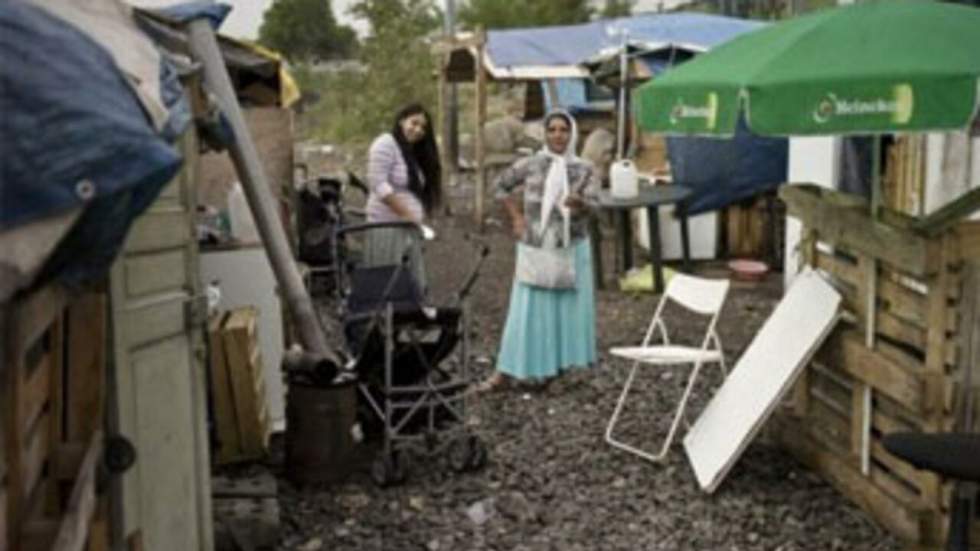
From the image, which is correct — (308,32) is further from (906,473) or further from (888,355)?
(906,473)

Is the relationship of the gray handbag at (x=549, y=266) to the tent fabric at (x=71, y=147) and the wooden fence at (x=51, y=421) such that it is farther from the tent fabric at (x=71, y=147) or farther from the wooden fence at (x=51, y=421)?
the tent fabric at (x=71, y=147)

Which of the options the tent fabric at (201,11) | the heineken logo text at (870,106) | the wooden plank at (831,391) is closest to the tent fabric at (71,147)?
the heineken logo text at (870,106)

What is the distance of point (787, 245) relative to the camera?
10.9 m

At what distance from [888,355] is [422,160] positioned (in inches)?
149

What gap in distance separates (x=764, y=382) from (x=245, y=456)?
263 centimetres

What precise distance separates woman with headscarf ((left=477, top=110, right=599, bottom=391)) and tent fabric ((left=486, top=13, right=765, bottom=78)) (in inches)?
259

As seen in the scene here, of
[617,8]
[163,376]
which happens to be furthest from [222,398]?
[617,8]

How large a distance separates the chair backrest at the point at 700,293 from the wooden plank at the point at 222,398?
249 cm

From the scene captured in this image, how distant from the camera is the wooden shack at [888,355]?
15.9 feet

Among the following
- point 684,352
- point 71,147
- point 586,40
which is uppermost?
point 586,40

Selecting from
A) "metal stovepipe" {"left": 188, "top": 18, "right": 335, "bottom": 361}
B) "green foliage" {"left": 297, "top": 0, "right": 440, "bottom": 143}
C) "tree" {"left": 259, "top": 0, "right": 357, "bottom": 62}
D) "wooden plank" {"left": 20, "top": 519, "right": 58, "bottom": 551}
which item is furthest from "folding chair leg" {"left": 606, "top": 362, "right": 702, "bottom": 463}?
"tree" {"left": 259, "top": 0, "right": 357, "bottom": 62}

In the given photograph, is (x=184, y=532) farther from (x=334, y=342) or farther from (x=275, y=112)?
(x=275, y=112)

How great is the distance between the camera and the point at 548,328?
7.63 meters

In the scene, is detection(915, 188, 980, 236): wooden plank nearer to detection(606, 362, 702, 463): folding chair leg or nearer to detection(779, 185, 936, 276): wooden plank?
detection(779, 185, 936, 276): wooden plank
